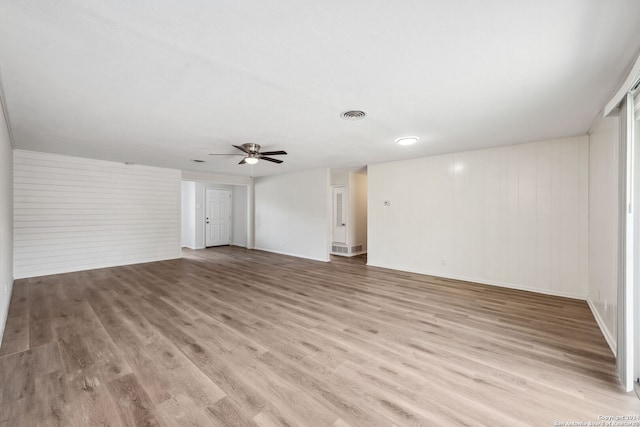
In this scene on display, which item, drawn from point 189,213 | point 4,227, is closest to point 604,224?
point 4,227

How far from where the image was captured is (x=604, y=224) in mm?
2928

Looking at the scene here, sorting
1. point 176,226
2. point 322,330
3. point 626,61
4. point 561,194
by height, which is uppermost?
point 626,61

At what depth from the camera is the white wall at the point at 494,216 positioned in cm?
391

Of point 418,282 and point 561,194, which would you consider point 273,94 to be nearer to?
point 418,282

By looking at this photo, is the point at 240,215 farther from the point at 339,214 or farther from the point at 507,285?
the point at 507,285

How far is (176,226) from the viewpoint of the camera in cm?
710

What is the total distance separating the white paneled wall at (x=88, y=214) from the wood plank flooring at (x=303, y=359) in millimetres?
1501

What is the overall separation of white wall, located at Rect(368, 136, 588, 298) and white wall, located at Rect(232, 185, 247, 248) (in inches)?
203

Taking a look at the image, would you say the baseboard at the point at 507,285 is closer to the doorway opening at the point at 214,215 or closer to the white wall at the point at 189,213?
the doorway opening at the point at 214,215

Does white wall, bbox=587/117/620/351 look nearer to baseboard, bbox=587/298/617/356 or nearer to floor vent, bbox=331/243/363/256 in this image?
baseboard, bbox=587/298/617/356

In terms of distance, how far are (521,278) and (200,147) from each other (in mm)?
5760

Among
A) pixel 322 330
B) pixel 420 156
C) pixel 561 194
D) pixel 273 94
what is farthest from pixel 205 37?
pixel 561 194

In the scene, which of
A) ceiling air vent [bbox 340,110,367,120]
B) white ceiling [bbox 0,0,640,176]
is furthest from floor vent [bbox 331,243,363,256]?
ceiling air vent [bbox 340,110,367,120]

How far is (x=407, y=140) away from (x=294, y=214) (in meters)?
4.29
